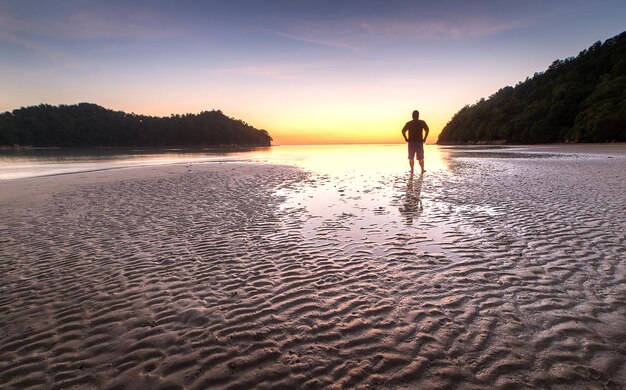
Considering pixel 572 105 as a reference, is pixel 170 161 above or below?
below

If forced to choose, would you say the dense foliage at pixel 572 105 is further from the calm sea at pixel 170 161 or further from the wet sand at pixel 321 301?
the wet sand at pixel 321 301

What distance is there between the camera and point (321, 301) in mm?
4598

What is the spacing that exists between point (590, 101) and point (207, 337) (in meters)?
102

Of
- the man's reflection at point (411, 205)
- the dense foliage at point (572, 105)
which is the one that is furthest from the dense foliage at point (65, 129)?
the man's reflection at point (411, 205)

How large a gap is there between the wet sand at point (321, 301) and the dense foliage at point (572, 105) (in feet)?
249

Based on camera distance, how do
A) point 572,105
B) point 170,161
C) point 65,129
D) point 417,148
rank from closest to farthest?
point 417,148
point 170,161
point 572,105
point 65,129

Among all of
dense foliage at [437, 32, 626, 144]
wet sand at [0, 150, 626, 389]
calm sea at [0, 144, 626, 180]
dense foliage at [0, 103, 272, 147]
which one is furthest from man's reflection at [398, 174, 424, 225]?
dense foliage at [0, 103, 272, 147]

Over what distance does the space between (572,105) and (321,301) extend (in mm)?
109712

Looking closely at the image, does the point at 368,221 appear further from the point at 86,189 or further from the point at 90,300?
the point at 86,189

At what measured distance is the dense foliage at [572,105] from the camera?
63.9 metres

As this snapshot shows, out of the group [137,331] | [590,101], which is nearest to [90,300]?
[137,331]

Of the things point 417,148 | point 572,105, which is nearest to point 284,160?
point 417,148

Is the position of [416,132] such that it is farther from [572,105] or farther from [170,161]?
[572,105]

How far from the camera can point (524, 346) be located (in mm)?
3332
